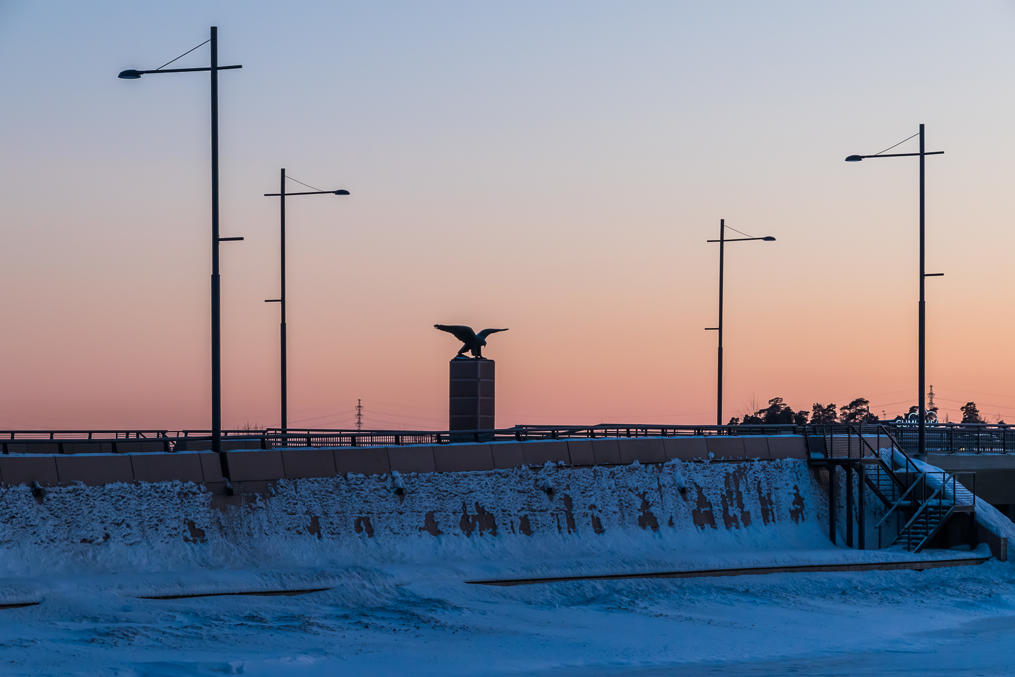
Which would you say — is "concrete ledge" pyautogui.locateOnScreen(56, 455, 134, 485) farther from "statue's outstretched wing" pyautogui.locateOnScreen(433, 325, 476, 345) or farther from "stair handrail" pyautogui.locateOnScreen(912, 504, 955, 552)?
"stair handrail" pyautogui.locateOnScreen(912, 504, 955, 552)

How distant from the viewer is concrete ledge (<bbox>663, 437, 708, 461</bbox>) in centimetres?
3136

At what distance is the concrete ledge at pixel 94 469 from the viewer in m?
23.7

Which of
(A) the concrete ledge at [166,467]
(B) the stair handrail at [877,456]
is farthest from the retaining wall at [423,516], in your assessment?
(B) the stair handrail at [877,456]

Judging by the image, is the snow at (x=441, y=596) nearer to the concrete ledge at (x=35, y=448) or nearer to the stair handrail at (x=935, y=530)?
the stair handrail at (x=935, y=530)

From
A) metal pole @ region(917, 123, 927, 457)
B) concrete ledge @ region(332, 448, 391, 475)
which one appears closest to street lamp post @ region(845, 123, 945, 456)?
metal pole @ region(917, 123, 927, 457)

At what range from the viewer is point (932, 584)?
28.8 metres

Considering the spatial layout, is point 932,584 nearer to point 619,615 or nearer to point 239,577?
point 619,615

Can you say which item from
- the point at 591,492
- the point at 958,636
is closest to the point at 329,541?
the point at 591,492

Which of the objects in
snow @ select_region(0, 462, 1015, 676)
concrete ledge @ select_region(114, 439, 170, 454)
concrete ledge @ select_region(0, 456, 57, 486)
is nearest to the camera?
snow @ select_region(0, 462, 1015, 676)

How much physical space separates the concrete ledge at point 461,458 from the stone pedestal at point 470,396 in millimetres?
4976

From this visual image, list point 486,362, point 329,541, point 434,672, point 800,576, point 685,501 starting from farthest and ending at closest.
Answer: point 486,362 → point 685,501 → point 800,576 → point 329,541 → point 434,672

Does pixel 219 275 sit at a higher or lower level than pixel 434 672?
higher

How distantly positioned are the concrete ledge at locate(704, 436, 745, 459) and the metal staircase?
208 cm

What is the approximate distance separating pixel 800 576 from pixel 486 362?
395 inches
